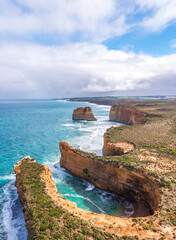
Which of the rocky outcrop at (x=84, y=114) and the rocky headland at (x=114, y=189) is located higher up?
the rocky outcrop at (x=84, y=114)

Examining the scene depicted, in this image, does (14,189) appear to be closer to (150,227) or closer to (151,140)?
(150,227)

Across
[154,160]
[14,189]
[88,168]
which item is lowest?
[14,189]

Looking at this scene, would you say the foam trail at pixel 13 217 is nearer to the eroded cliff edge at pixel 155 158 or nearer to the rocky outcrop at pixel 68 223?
the rocky outcrop at pixel 68 223

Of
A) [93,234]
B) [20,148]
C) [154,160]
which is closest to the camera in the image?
[93,234]

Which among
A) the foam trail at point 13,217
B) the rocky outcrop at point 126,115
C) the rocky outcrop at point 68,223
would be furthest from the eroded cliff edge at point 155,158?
the rocky outcrop at point 126,115

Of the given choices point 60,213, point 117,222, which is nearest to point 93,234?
point 117,222

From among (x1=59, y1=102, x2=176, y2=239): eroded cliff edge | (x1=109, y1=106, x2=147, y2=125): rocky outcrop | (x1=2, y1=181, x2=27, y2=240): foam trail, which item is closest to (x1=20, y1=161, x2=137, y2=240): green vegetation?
(x1=2, y1=181, x2=27, y2=240): foam trail

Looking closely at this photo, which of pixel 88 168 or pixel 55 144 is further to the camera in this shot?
pixel 55 144
